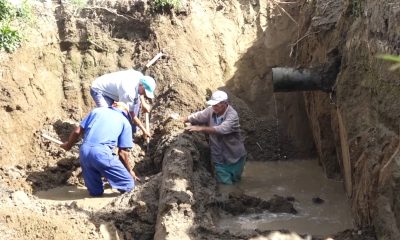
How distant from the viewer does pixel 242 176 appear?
7.66 metres

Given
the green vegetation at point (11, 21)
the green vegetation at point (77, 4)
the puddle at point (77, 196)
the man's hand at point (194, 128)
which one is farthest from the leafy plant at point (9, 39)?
the man's hand at point (194, 128)

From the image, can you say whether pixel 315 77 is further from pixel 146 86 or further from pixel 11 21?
pixel 11 21

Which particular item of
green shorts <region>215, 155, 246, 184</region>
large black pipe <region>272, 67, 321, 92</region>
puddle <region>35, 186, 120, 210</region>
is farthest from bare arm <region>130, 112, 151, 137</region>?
large black pipe <region>272, 67, 321, 92</region>

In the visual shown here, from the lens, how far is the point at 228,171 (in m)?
7.26

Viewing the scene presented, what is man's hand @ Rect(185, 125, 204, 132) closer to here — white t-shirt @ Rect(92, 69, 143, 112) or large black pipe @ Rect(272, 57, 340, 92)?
white t-shirt @ Rect(92, 69, 143, 112)

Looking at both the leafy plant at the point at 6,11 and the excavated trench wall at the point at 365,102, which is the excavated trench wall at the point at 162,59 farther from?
the excavated trench wall at the point at 365,102

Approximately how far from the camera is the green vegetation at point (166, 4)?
8.99 metres

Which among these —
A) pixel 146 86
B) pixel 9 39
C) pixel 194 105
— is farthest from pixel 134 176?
pixel 9 39

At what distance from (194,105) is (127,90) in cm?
159

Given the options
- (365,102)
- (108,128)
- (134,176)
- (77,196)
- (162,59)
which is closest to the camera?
(365,102)

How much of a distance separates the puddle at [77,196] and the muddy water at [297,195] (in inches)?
56.6

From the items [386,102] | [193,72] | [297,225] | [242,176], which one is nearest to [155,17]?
[193,72]

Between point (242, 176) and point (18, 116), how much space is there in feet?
10.8

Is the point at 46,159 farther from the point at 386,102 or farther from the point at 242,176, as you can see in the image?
the point at 386,102
